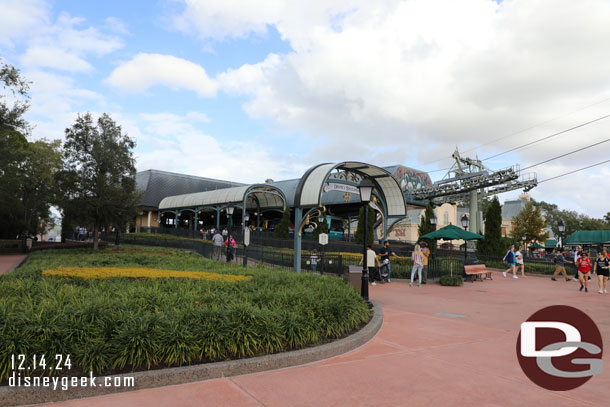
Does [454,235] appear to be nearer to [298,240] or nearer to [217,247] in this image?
[298,240]

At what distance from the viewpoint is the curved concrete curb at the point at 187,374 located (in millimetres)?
4105

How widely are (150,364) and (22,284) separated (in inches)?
182

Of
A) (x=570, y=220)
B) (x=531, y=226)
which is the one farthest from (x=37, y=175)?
(x=570, y=220)

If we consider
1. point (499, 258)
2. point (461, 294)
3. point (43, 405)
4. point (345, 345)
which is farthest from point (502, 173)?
point (43, 405)

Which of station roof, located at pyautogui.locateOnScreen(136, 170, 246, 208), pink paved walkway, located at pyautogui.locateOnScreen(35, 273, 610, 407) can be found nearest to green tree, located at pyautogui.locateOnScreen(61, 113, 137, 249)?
pink paved walkway, located at pyautogui.locateOnScreen(35, 273, 610, 407)

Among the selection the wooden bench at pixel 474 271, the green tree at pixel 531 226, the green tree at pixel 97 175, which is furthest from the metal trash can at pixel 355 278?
the green tree at pixel 531 226

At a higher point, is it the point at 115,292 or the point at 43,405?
the point at 115,292

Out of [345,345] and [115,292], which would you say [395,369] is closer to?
[345,345]

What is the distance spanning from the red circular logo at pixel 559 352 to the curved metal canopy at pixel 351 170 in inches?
341

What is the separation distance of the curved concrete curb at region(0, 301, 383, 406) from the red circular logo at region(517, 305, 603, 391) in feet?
8.28

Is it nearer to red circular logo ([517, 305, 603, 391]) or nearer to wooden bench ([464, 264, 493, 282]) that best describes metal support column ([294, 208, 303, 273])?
wooden bench ([464, 264, 493, 282])

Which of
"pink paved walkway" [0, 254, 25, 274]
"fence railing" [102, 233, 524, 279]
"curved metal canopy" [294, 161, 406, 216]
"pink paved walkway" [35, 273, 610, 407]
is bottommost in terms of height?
"pink paved walkway" [0, 254, 25, 274]

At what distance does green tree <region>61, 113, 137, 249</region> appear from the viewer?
24.0 metres

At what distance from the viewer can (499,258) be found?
90.6 ft
